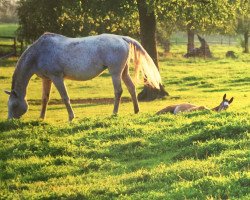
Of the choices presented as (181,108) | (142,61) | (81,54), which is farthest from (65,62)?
(181,108)

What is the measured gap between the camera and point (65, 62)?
19.0m

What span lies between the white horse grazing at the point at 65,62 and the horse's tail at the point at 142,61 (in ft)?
0.25

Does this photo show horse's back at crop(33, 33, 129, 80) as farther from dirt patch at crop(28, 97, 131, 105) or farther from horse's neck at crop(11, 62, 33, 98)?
dirt patch at crop(28, 97, 131, 105)

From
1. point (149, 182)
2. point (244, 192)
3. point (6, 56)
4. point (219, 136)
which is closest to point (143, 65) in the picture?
point (219, 136)

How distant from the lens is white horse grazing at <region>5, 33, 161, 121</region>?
1878cm

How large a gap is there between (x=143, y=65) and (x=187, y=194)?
1144 centimetres

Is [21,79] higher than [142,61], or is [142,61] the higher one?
[142,61]

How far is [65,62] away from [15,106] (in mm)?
2187

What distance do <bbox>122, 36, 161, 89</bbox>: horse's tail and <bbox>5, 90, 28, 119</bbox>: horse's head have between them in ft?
13.4

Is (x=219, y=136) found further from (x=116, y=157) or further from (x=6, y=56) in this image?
(x=6, y=56)

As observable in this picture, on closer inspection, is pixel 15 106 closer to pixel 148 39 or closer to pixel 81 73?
pixel 81 73

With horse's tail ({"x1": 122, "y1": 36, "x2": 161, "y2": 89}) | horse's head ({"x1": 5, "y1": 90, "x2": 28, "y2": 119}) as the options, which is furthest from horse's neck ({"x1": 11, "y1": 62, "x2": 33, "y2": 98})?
horse's tail ({"x1": 122, "y1": 36, "x2": 161, "y2": 89})

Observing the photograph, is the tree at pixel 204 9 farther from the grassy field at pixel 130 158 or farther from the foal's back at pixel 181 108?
the grassy field at pixel 130 158

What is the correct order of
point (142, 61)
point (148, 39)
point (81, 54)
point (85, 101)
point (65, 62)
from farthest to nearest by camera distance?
point (148, 39) < point (85, 101) < point (142, 61) < point (81, 54) < point (65, 62)
